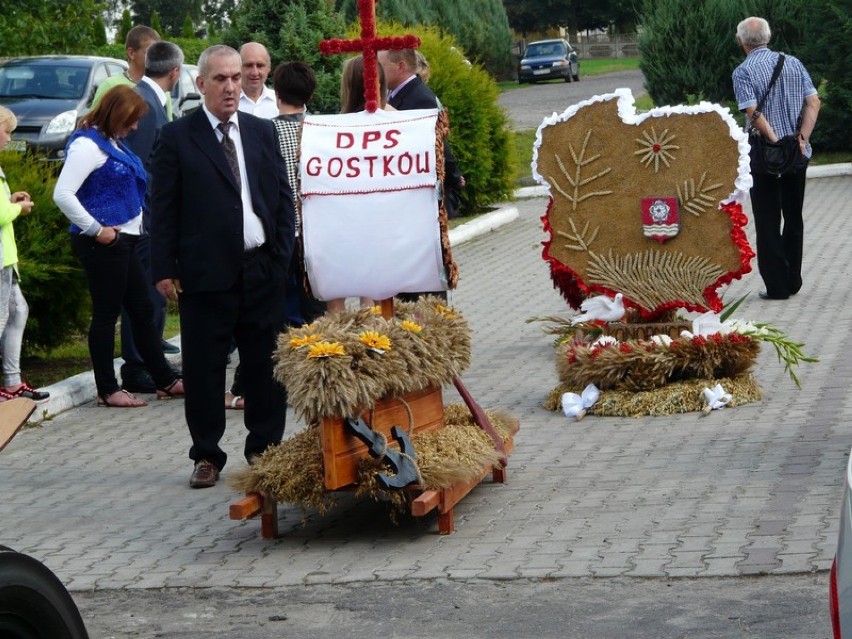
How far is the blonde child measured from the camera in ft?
28.3

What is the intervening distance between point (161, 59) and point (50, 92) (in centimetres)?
1029

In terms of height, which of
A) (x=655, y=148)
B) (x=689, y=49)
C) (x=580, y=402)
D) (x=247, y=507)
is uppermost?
(x=655, y=148)

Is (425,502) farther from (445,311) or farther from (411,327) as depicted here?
(445,311)

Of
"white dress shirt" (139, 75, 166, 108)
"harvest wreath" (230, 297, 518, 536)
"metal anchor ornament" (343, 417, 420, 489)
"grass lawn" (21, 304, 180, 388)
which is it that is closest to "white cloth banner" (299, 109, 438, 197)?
"harvest wreath" (230, 297, 518, 536)

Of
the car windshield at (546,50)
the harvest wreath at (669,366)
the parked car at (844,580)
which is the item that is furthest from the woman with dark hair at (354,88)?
the car windshield at (546,50)

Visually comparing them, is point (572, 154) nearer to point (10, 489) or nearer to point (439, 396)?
point (439, 396)

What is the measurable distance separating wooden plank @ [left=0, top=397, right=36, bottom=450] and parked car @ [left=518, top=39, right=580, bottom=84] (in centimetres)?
5031

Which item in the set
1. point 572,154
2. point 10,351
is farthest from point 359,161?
point 10,351

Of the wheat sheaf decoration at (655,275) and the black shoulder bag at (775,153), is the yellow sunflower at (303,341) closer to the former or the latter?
the wheat sheaf decoration at (655,275)

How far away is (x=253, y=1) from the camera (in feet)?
57.0

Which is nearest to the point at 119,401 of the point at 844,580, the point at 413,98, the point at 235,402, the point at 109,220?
the point at 235,402

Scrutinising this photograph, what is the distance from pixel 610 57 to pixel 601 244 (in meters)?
66.4

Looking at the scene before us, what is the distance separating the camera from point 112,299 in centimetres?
912

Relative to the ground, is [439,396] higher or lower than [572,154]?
lower
